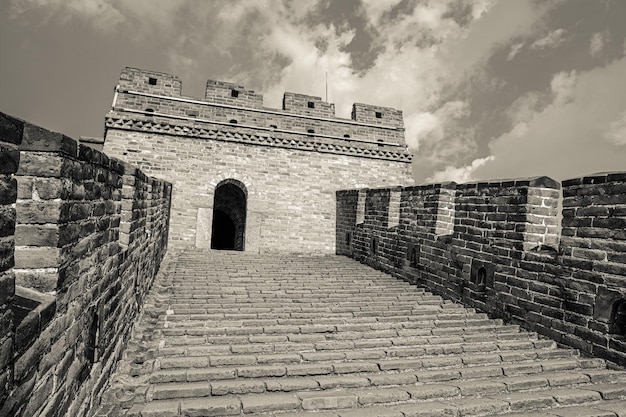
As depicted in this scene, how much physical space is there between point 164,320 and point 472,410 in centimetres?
326

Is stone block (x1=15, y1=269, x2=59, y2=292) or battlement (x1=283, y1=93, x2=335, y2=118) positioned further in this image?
battlement (x1=283, y1=93, x2=335, y2=118)

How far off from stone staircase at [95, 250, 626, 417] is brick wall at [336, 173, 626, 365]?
31cm

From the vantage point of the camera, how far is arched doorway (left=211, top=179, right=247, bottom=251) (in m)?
11.8

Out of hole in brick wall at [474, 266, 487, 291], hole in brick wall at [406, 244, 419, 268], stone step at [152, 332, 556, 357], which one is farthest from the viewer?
hole in brick wall at [406, 244, 419, 268]

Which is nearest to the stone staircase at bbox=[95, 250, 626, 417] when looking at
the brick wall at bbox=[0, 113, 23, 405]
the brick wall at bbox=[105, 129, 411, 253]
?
the brick wall at bbox=[0, 113, 23, 405]

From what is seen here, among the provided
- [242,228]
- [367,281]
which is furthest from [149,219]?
[242,228]

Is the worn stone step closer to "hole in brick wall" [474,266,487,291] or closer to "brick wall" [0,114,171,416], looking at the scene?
"brick wall" [0,114,171,416]

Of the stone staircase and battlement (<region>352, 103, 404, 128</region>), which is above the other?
battlement (<region>352, 103, 404, 128</region>)

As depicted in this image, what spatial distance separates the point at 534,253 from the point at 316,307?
2.91 meters

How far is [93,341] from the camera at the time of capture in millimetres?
2537

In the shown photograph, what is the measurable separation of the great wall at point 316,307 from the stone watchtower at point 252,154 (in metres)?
2.64

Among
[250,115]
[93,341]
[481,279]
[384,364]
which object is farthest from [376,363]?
[250,115]

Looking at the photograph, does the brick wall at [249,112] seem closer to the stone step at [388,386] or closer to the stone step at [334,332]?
the stone step at [334,332]

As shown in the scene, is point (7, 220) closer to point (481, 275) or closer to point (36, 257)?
A: point (36, 257)
